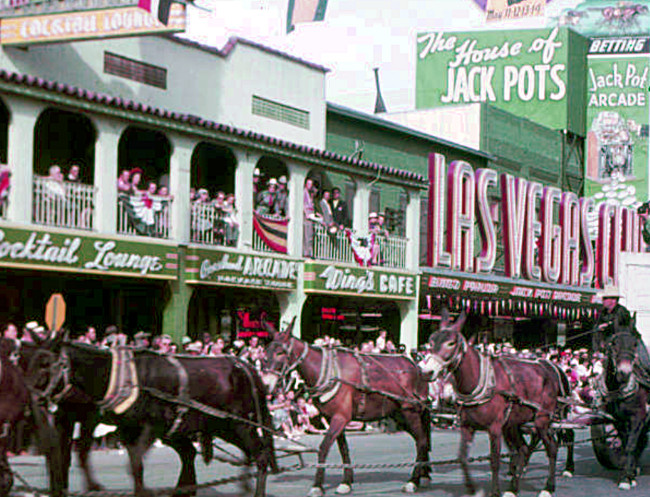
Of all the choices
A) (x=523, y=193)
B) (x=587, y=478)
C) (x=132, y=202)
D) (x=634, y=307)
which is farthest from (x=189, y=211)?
(x=523, y=193)

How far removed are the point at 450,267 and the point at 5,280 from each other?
15.0 meters

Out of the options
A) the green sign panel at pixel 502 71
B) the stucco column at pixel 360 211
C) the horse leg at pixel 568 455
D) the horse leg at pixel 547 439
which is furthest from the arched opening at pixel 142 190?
the green sign panel at pixel 502 71

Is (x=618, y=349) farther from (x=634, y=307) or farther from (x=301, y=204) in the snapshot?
(x=301, y=204)

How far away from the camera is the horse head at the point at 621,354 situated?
13.9 meters

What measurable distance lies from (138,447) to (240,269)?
44.5 ft

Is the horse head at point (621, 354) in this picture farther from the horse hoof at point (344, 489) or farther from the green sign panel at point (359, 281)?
the green sign panel at point (359, 281)

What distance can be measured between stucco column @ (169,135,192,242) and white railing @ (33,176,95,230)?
1970mm

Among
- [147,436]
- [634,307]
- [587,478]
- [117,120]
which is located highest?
[117,120]

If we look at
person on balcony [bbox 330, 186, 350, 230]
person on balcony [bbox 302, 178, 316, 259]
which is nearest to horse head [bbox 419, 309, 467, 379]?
person on balcony [bbox 302, 178, 316, 259]

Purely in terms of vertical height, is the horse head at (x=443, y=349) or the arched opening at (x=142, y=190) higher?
the arched opening at (x=142, y=190)

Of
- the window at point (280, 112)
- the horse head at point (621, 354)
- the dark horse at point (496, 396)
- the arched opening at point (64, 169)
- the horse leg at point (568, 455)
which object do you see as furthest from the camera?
the window at point (280, 112)

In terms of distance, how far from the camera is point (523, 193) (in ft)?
118

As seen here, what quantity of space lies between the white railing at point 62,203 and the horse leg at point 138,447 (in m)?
10.2

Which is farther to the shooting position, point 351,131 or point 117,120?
point 351,131
